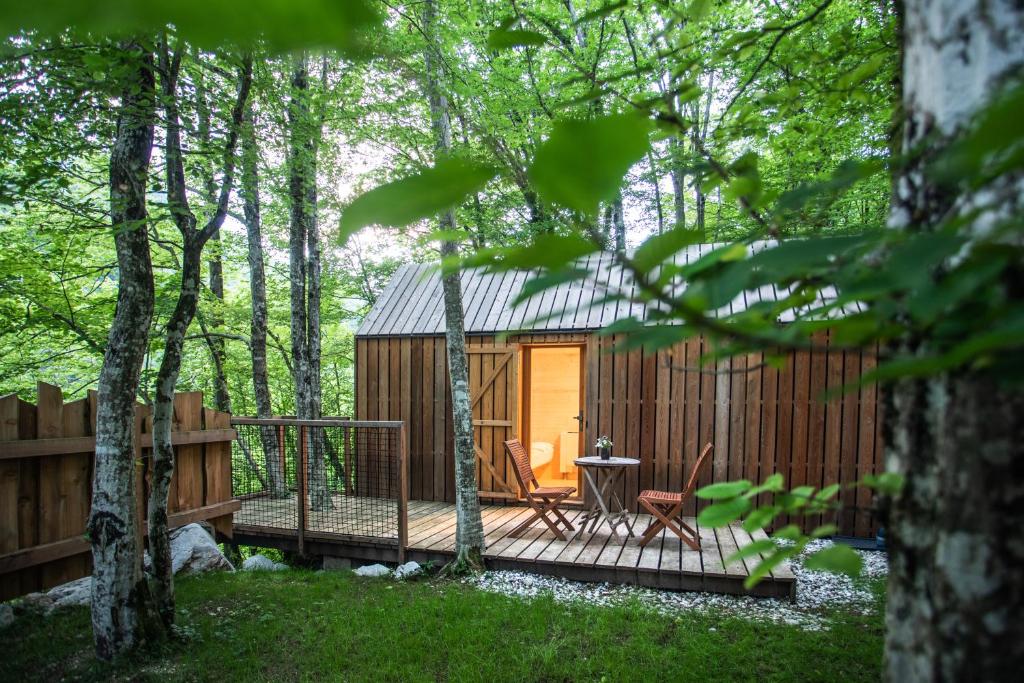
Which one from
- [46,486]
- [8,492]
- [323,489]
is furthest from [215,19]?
[323,489]

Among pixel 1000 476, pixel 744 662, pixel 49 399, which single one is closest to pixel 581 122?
pixel 1000 476

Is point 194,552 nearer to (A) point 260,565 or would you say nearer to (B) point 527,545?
(A) point 260,565

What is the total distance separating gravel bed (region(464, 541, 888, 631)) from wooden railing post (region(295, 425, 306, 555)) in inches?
84.6

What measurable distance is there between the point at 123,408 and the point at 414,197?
3736 millimetres

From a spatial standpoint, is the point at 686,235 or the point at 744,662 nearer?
the point at 686,235

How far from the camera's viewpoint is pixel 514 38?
667 mm

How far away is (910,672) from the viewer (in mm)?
585

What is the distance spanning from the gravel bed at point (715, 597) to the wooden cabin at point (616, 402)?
1.52 m

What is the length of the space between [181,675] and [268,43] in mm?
4066


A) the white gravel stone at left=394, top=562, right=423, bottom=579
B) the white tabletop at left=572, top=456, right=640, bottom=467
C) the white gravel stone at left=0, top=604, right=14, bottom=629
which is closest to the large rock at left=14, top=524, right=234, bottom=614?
the white gravel stone at left=0, top=604, right=14, bottom=629

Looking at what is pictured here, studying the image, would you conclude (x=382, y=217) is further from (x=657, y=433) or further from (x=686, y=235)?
(x=657, y=433)

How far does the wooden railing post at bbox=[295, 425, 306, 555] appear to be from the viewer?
5633 mm

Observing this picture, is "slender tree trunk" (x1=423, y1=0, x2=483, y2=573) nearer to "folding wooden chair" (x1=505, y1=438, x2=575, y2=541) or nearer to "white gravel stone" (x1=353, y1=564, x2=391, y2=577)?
"folding wooden chair" (x1=505, y1=438, x2=575, y2=541)

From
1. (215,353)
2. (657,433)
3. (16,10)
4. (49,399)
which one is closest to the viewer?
(16,10)
